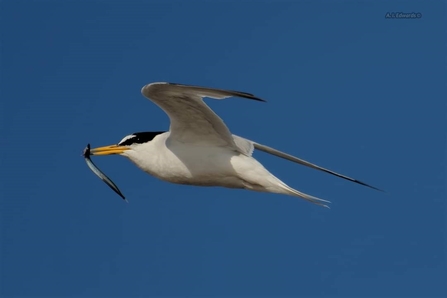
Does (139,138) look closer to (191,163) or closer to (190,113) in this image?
(191,163)

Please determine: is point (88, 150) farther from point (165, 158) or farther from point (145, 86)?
point (145, 86)

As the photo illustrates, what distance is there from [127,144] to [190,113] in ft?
4.33

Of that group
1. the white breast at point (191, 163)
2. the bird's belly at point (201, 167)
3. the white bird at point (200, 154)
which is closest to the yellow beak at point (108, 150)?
the white bird at point (200, 154)

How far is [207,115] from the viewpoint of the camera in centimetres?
929

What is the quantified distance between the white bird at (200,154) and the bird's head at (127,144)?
14 mm

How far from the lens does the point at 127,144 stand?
34.1 feet

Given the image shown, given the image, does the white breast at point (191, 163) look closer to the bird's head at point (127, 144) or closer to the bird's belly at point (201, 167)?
the bird's belly at point (201, 167)

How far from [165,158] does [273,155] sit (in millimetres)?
1281

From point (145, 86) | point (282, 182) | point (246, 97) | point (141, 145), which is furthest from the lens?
point (141, 145)

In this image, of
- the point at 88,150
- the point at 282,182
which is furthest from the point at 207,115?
the point at 88,150

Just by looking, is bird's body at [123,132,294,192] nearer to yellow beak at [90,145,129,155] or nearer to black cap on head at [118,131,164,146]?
black cap on head at [118,131,164,146]

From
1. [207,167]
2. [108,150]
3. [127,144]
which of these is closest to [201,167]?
[207,167]

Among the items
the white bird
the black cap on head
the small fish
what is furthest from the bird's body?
the small fish

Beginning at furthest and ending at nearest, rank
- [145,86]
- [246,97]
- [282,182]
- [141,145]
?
[141,145] → [282,182] → [145,86] → [246,97]
